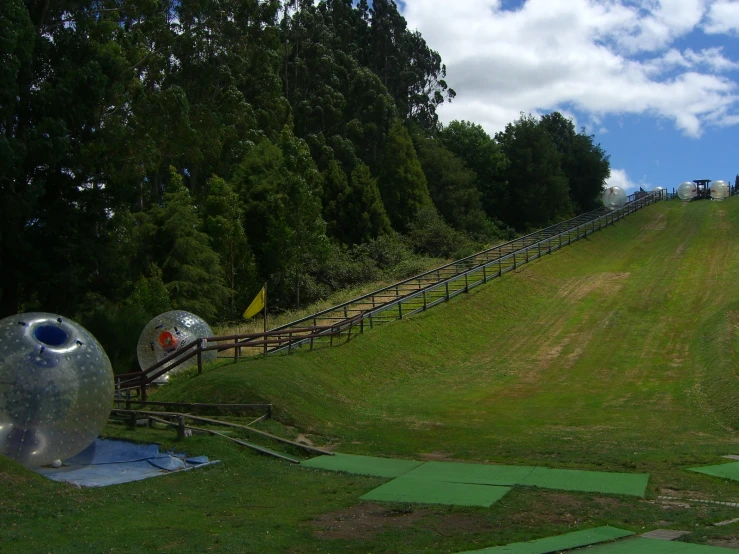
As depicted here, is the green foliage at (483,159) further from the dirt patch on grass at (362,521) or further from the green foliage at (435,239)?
the dirt patch on grass at (362,521)

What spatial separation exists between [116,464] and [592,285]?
32039 mm

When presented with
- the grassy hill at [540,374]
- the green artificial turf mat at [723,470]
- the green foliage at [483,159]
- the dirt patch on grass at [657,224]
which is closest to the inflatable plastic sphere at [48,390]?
the grassy hill at [540,374]

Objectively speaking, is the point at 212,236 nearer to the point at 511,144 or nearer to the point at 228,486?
the point at 228,486

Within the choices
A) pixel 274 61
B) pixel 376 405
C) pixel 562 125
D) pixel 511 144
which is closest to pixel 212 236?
pixel 274 61

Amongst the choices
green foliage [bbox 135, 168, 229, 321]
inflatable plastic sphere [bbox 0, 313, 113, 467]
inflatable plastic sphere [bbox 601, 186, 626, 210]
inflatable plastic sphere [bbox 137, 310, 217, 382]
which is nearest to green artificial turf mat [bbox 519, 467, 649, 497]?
inflatable plastic sphere [bbox 0, 313, 113, 467]

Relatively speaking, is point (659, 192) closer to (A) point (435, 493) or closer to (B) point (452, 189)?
(B) point (452, 189)

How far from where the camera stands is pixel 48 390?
1147cm

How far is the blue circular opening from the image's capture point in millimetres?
12109

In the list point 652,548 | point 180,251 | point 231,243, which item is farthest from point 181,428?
point 231,243

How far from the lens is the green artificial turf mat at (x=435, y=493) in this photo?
1112cm

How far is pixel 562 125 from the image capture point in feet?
279

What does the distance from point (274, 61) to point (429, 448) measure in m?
36.3

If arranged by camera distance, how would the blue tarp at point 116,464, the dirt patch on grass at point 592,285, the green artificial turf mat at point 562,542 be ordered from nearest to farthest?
1. the green artificial turf mat at point 562,542
2. the blue tarp at point 116,464
3. the dirt patch on grass at point 592,285

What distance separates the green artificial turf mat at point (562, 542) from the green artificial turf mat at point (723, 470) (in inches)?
173
